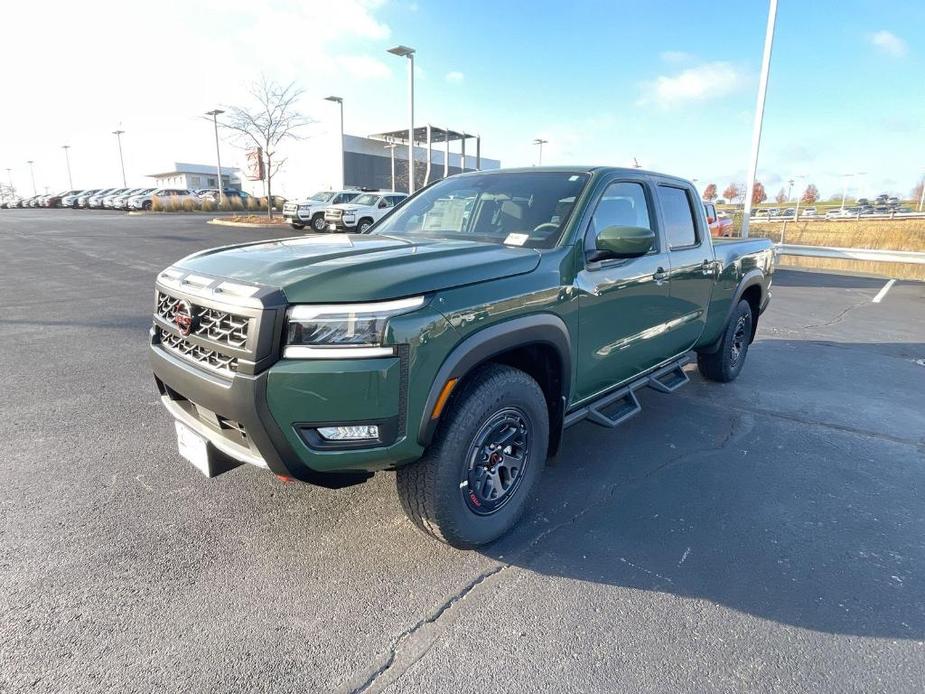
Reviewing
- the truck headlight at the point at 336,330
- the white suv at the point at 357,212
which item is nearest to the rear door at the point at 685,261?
the truck headlight at the point at 336,330

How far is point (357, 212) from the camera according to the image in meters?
21.0

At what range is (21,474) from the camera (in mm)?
3316

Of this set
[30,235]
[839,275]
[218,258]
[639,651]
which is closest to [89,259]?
[30,235]

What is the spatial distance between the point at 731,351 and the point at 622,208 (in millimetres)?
2640

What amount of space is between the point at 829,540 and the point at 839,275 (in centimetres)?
1639

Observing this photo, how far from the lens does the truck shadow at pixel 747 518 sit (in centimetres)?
253

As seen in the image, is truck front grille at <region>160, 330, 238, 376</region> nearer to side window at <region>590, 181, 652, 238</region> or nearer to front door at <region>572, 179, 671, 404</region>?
front door at <region>572, 179, 671, 404</region>

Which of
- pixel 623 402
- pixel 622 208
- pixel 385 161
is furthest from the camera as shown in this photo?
pixel 385 161

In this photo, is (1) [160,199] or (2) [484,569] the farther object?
(1) [160,199]

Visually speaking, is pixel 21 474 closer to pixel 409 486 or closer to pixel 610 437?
pixel 409 486

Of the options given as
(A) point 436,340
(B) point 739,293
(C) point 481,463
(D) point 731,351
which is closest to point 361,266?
(A) point 436,340

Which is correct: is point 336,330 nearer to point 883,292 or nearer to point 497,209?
point 497,209

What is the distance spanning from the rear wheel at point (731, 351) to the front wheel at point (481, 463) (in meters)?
3.13

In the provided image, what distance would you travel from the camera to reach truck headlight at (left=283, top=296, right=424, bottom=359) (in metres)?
2.13
